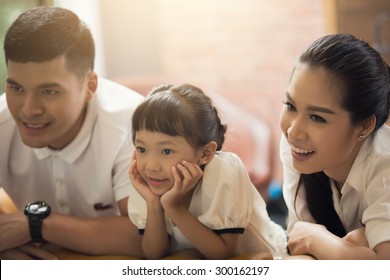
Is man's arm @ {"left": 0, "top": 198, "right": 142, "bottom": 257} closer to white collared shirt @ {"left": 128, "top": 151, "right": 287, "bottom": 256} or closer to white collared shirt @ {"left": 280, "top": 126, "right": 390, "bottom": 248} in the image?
white collared shirt @ {"left": 128, "top": 151, "right": 287, "bottom": 256}

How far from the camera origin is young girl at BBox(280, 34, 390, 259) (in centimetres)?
136

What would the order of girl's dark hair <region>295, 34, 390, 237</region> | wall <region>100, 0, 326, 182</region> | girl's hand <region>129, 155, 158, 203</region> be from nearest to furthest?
girl's dark hair <region>295, 34, 390, 237</region>
girl's hand <region>129, 155, 158, 203</region>
wall <region>100, 0, 326, 182</region>

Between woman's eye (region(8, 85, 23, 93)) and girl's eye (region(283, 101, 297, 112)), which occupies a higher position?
woman's eye (region(8, 85, 23, 93))

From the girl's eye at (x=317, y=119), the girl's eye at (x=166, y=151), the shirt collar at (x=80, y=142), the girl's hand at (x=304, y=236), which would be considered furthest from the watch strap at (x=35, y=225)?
the girl's eye at (x=317, y=119)

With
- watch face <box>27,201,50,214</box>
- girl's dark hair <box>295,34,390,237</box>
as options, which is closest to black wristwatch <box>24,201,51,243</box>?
watch face <box>27,201,50,214</box>

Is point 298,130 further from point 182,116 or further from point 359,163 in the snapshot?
point 182,116

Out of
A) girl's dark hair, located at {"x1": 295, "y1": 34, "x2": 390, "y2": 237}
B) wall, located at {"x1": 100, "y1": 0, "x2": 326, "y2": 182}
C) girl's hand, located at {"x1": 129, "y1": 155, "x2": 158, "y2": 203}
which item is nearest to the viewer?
girl's dark hair, located at {"x1": 295, "y1": 34, "x2": 390, "y2": 237}

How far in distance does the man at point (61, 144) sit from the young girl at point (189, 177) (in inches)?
4.6

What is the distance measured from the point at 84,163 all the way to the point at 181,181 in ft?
1.11

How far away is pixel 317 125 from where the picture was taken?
1402mm

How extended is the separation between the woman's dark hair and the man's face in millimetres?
19

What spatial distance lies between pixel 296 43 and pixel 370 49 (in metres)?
0.21

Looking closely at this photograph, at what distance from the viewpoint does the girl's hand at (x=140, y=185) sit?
1458 mm
